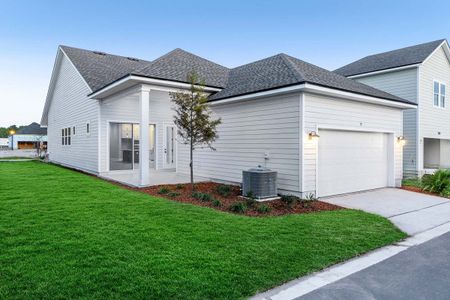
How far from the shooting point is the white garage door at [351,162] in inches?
349

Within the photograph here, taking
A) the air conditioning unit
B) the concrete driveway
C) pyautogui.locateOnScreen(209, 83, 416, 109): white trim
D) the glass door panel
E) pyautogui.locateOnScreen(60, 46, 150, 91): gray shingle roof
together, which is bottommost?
the concrete driveway

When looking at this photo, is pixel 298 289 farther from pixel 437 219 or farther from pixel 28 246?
pixel 437 219

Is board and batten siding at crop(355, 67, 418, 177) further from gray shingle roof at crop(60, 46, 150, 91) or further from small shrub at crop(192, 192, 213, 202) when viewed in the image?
gray shingle roof at crop(60, 46, 150, 91)

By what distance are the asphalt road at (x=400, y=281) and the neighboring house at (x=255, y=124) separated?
12.7 feet

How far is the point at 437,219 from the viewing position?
671 cm

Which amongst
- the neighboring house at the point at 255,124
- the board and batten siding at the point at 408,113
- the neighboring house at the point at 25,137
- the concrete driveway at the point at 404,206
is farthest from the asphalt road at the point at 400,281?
the neighboring house at the point at 25,137

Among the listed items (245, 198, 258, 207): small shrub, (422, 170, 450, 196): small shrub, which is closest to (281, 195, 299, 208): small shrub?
(245, 198, 258, 207): small shrub

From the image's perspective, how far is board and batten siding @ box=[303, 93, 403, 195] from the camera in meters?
8.13

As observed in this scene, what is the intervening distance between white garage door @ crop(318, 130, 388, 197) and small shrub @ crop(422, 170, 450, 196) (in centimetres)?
136

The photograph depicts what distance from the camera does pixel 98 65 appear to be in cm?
1597

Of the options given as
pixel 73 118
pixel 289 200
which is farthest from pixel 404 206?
pixel 73 118

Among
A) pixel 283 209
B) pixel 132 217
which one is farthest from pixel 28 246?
pixel 283 209

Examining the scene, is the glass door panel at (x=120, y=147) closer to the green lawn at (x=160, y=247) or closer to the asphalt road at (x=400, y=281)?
the green lawn at (x=160, y=247)

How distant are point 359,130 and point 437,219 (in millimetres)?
3854
